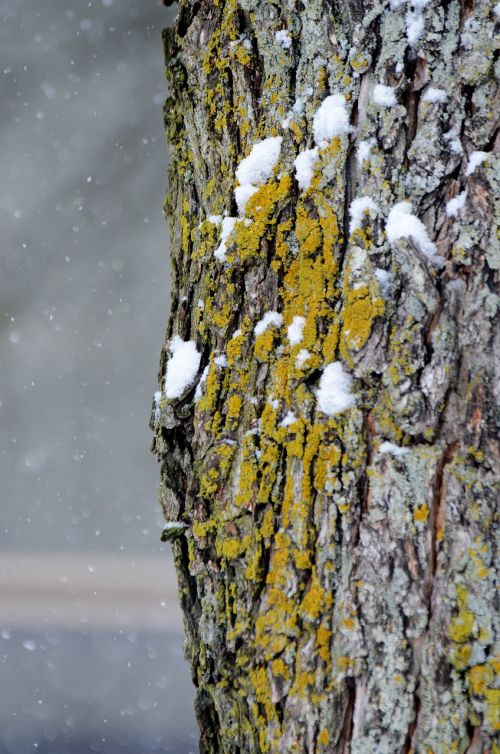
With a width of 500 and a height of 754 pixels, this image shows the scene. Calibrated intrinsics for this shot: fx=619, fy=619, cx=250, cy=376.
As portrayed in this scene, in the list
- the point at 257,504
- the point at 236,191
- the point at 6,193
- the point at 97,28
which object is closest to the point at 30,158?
the point at 6,193

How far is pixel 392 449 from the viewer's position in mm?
599

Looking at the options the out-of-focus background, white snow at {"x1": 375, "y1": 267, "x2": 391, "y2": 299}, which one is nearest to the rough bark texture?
white snow at {"x1": 375, "y1": 267, "x2": 391, "y2": 299}

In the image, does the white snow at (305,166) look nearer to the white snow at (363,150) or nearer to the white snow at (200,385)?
the white snow at (363,150)

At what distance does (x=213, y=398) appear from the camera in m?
0.72

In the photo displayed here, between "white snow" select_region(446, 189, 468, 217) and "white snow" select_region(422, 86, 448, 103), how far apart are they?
0.10 metres

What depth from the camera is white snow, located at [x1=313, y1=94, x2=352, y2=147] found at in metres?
0.66

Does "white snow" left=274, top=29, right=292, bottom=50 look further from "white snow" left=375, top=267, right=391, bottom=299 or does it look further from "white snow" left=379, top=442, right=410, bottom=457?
"white snow" left=379, top=442, right=410, bottom=457

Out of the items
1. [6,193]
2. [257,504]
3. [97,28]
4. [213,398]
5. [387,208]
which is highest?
[97,28]

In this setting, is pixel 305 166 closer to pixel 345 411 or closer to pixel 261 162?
pixel 261 162

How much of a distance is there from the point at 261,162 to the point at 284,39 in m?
0.14

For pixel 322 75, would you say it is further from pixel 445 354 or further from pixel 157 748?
pixel 157 748

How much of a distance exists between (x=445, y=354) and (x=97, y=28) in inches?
98.5

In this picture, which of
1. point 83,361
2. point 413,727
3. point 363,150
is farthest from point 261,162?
point 83,361

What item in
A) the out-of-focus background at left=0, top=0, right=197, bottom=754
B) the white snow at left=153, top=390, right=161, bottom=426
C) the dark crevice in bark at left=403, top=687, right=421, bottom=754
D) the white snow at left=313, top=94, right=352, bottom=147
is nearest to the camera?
the dark crevice in bark at left=403, top=687, right=421, bottom=754
